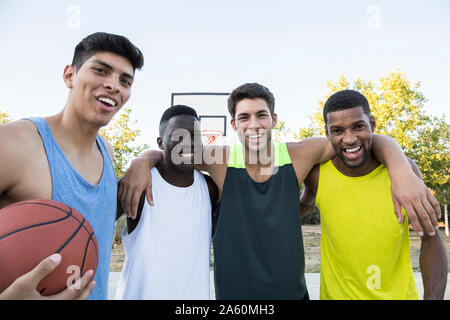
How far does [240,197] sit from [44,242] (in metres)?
1.26

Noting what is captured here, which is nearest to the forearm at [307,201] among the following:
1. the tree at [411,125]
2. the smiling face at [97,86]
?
the smiling face at [97,86]

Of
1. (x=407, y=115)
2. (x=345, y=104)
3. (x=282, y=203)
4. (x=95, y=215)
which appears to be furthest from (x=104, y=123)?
(x=407, y=115)

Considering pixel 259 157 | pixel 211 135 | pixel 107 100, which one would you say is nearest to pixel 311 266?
pixel 211 135

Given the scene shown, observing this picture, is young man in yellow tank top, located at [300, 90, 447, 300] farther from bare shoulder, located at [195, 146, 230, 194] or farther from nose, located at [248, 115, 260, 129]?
bare shoulder, located at [195, 146, 230, 194]

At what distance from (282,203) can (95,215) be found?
48.6 inches

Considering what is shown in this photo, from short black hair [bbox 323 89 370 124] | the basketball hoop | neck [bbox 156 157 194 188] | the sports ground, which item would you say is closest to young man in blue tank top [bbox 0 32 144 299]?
neck [bbox 156 157 194 188]

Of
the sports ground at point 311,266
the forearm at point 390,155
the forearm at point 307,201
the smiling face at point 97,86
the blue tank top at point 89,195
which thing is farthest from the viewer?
the sports ground at point 311,266

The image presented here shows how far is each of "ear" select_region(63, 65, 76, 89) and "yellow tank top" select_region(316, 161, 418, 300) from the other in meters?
1.91

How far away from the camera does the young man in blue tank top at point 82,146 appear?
1.50 meters

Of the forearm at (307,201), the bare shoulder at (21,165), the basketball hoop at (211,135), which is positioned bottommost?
the forearm at (307,201)

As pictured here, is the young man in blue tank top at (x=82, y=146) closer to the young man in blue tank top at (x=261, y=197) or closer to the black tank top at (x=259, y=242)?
the young man in blue tank top at (x=261, y=197)

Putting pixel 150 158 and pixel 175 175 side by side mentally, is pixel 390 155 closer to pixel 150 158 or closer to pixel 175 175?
pixel 175 175

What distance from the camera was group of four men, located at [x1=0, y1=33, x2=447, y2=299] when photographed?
5.87 feet

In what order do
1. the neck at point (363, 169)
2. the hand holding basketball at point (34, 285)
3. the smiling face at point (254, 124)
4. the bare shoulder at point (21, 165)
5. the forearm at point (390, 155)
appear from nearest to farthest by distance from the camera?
the hand holding basketball at point (34, 285)
the bare shoulder at point (21, 165)
the forearm at point (390, 155)
the neck at point (363, 169)
the smiling face at point (254, 124)
